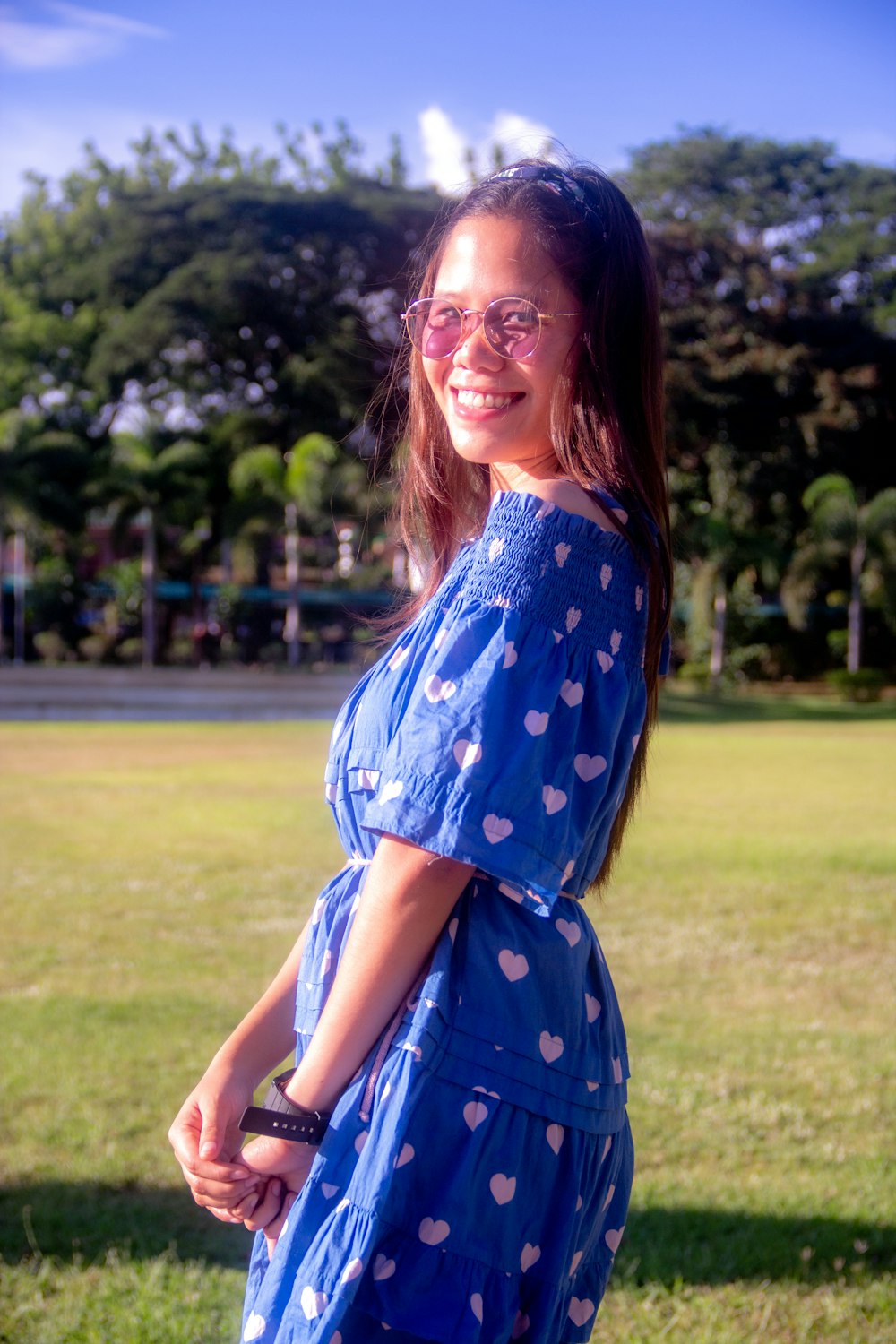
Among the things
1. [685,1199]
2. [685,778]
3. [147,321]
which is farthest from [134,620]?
[685,1199]

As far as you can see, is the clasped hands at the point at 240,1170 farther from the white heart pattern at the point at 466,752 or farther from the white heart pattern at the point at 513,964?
the white heart pattern at the point at 466,752

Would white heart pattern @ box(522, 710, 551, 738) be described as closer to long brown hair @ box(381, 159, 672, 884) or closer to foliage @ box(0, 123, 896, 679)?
long brown hair @ box(381, 159, 672, 884)

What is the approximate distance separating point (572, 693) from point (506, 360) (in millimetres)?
391

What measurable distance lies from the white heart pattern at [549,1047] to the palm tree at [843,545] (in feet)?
89.6

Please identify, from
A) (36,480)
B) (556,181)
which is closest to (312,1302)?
(556,181)

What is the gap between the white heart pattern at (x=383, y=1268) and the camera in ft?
3.93

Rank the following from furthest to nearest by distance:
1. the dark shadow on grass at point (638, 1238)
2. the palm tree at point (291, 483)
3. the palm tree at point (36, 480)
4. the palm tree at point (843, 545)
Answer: the palm tree at point (843, 545) → the palm tree at point (36, 480) → the palm tree at point (291, 483) → the dark shadow on grass at point (638, 1238)

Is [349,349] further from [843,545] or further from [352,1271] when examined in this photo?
[352,1271]

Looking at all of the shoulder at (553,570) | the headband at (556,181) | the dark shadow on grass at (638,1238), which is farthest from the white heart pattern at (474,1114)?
the dark shadow on grass at (638,1238)

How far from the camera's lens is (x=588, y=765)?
1286 millimetres

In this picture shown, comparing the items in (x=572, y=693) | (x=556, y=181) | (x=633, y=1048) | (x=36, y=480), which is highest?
(x=36, y=480)

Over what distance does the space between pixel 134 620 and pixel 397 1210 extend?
97.8 feet

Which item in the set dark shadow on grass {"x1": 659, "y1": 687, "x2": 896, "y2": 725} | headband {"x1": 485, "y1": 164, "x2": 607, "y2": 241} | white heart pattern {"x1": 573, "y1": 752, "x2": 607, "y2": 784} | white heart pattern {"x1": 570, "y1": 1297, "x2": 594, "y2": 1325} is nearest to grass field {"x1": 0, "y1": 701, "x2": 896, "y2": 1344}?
white heart pattern {"x1": 570, "y1": 1297, "x2": 594, "y2": 1325}

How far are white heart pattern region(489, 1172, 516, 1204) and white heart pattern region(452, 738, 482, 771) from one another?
39 centimetres
